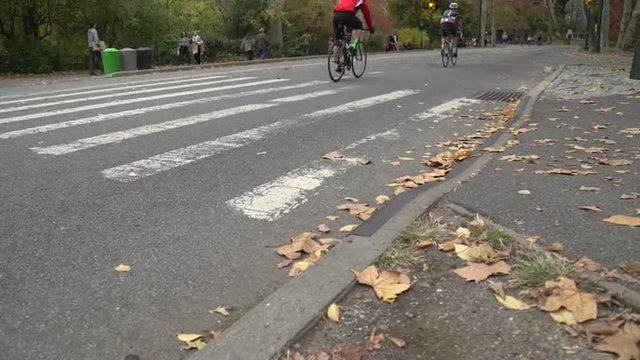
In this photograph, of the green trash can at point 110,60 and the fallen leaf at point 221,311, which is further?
the green trash can at point 110,60

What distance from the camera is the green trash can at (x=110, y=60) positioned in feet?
67.3

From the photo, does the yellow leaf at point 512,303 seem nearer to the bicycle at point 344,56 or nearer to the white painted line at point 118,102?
the white painted line at point 118,102

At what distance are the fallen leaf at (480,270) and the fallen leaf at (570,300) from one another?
0.30 metres

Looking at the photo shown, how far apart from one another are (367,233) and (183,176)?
214 centimetres

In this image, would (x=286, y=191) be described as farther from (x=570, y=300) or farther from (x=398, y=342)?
(x=570, y=300)

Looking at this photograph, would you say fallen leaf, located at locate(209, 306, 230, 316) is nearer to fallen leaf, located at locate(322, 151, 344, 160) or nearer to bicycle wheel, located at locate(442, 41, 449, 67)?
fallen leaf, located at locate(322, 151, 344, 160)

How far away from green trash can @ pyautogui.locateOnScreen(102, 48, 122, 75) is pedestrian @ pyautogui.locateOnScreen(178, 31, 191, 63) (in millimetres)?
5597

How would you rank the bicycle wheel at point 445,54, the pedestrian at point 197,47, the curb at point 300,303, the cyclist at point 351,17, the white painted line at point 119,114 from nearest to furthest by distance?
the curb at point 300,303, the white painted line at point 119,114, the cyclist at point 351,17, the bicycle wheel at point 445,54, the pedestrian at point 197,47

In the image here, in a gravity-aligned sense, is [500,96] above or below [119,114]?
below

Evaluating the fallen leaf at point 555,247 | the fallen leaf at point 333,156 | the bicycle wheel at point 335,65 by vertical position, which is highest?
the bicycle wheel at point 335,65

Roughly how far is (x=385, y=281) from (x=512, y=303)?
0.65 metres

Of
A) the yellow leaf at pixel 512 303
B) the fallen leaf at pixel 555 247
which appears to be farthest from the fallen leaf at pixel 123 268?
the fallen leaf at pixel 555 247

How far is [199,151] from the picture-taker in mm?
6258

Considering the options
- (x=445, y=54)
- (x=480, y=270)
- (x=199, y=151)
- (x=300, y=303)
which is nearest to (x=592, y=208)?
(x=480, y=270)
